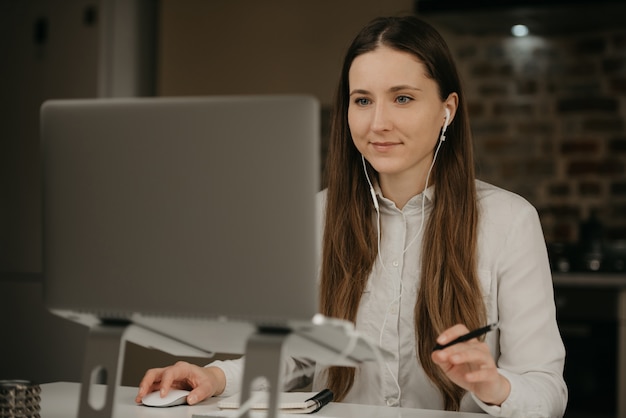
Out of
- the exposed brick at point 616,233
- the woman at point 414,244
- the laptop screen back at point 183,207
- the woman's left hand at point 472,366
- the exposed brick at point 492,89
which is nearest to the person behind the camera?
the laptop screen back at point 183,207

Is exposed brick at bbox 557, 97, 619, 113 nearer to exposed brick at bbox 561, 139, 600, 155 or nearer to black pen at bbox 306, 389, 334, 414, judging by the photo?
exposed brick at bbox 561, 139, 600, 155

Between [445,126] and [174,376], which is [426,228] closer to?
[445,126]

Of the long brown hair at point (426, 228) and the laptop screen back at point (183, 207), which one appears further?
the long brown hair at point (426, 228)

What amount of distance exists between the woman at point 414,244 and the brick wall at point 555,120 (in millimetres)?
2428

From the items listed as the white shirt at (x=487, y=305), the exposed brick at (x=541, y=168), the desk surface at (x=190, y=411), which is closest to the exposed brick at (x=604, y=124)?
the exposed brick at (x=541, y=168)

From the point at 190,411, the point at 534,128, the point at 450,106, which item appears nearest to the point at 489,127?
the point at 534,128

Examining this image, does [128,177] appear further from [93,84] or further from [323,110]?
[323,110]

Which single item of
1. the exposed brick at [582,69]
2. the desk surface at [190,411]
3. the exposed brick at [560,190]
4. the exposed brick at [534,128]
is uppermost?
the exposed brick at [582,69]

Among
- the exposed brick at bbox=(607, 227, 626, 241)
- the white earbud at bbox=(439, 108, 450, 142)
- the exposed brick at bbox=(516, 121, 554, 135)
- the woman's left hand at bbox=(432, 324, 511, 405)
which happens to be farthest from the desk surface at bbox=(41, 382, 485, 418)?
the exposed brick at bbox=(516, 121, 554, 135)

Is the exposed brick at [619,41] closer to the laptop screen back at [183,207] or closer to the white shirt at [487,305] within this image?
the white shirt at [487,305]

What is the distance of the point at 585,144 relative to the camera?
4.32 m

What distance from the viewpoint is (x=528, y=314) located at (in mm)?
1814

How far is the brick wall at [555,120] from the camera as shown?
428 cm

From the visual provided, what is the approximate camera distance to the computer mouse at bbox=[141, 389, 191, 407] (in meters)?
1.67
